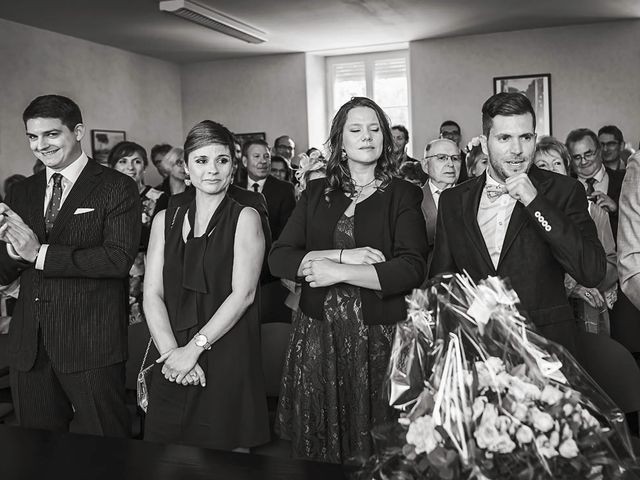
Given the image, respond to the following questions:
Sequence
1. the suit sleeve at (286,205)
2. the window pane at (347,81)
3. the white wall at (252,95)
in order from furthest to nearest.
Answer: the window pane at (347,81) < the white wall at (252,95) < the suit sleeve at (286,205)

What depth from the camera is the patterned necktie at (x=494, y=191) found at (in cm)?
228

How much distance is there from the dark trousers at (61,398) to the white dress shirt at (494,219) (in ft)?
4.95

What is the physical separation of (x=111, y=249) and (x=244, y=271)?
55 centimetres

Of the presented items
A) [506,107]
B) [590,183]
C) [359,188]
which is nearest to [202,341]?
[359,188]

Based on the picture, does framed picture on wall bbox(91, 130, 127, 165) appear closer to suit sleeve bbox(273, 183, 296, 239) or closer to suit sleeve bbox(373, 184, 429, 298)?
suit sleeve bbox(273, 183, 296, 239)

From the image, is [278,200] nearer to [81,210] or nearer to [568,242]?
[81,210]

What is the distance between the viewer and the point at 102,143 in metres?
11.2

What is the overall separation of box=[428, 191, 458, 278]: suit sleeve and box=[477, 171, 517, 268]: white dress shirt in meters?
0.12

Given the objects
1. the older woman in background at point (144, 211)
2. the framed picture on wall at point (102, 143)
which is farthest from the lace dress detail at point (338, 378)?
the framed picture on wall at point (102, 143)

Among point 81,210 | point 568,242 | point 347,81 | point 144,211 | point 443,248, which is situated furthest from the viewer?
point 347,81

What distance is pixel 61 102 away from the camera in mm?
2729

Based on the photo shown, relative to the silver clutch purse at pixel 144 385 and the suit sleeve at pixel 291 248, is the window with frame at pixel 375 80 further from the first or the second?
the silver clutch purse at pixel 144 385

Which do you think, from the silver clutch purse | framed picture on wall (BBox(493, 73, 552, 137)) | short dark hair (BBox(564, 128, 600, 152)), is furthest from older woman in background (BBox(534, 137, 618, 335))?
framed picture on wall (BBox(493, 73, 552, 137))

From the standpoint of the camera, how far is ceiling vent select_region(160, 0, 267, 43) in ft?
27.6
